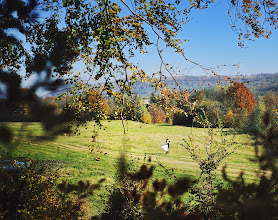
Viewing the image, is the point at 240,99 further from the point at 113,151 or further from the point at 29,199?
the point at 29,199

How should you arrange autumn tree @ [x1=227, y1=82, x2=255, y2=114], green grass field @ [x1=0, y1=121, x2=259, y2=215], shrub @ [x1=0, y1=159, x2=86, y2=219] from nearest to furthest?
green grass field @ [x1=0, y1=121, x2=259, y2=215], shrub @ [x1=0, y1=159, x2=86, y2=219], autumn tree @ [x1=227, y1=82, x2=255, y2=114]

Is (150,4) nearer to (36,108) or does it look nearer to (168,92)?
(168,92)

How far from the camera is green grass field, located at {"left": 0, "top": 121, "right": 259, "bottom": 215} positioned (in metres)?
1.04

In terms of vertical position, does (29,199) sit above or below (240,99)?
below

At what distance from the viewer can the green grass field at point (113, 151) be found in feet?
3.40

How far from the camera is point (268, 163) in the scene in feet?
2.28

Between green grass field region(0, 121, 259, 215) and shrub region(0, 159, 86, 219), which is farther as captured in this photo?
shrub region(0, 159, 86, 219)

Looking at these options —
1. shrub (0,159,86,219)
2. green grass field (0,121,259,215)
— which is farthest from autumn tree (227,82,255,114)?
shrub (0,159,86,219)

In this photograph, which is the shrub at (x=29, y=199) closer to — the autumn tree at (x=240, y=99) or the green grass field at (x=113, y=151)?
the green grass field at (x=113, y=151)

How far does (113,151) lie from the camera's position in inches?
607

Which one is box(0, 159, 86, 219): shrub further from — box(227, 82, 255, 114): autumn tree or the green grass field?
box(227, 82, 255, 114): autumn tree

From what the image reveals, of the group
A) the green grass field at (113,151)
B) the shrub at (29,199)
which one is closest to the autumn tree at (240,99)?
the green grass field at (113,151)

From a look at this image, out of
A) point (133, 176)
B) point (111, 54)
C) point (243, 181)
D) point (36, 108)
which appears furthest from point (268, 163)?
point (111, 54)

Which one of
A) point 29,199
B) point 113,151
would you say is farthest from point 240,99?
point 29,199
